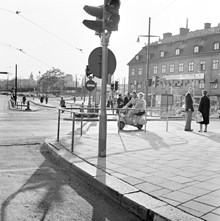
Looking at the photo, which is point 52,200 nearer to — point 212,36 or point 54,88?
point 212,36

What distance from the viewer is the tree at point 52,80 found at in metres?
89.2

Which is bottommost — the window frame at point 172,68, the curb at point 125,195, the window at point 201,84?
the curb at point 125,195

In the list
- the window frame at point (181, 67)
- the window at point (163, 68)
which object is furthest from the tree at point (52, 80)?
the window frame at point (181, 67)

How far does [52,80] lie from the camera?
89.2 m

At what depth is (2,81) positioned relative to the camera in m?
146

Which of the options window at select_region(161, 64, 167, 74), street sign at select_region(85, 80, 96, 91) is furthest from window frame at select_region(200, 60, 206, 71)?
street sign at select_region(85, 80, 96, 91)

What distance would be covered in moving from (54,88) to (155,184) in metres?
89.2

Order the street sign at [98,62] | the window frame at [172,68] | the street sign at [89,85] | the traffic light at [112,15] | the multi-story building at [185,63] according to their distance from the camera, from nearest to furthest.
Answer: the traffic light at [112,15] < the street sign at [98,62] < the street sign at [89,85] < the multi-story building at [185,63] < the window frame at [172,68]

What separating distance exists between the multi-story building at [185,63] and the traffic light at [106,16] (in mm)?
40399

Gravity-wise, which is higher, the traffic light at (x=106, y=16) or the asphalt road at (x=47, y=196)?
the traffic light at (x=106, y=16)

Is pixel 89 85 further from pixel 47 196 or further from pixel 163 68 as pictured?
pixel 163 68

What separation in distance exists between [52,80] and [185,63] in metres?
44.7

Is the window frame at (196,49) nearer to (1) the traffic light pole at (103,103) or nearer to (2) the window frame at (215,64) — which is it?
(2) the window frame at (215,64)

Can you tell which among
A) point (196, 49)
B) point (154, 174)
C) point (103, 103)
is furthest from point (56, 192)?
point (196, 49)
